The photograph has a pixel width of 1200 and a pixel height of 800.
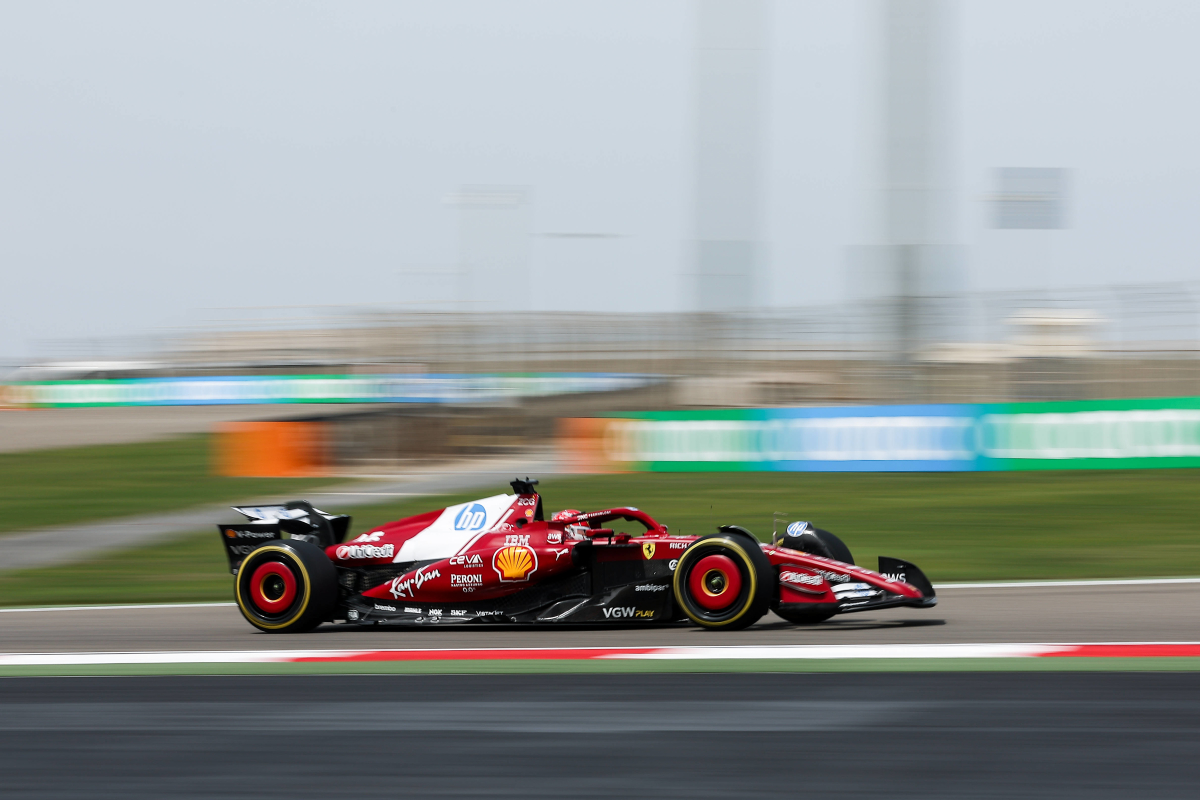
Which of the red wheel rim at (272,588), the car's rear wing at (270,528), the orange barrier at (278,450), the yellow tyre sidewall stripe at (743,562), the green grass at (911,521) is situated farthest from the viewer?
the orange barrier at (278,450)

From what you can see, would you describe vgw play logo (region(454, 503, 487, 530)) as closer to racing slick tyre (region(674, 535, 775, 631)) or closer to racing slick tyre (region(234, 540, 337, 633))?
racing slick tyre (region(234, 540, 337, 633))

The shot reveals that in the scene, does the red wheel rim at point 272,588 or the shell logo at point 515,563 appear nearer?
the shell logo at point 515,563

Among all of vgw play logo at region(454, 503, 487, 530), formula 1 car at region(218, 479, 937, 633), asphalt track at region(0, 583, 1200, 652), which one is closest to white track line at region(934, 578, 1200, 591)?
asphalt track at region(0, 583, 1200, 652)

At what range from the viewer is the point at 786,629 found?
732cm

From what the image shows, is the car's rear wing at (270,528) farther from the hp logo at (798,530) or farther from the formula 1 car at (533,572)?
the hp logo at (798,530)

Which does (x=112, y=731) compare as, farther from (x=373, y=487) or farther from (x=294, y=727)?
(x=373, y=487)

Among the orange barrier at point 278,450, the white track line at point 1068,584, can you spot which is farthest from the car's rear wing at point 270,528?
the orange barrier at point 278,450

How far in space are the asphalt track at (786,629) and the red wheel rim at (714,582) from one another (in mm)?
186

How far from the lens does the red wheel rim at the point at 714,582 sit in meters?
6.96

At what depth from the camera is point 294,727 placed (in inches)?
203

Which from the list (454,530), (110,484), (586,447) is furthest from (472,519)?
(110,484)

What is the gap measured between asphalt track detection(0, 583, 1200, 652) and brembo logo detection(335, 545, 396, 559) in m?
0.45

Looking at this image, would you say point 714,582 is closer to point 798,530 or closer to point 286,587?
point 798,530

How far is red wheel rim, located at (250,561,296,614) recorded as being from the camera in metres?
7.82
